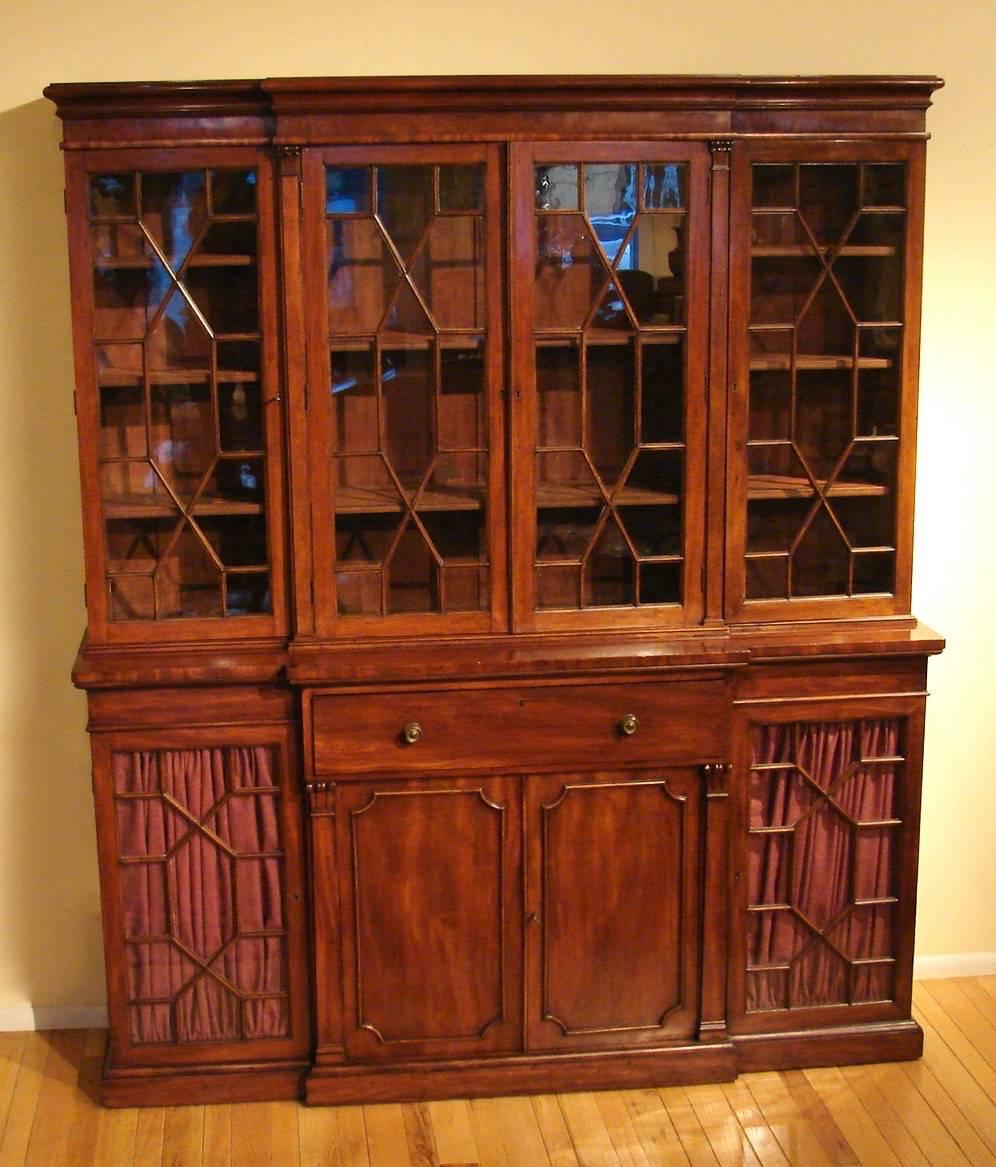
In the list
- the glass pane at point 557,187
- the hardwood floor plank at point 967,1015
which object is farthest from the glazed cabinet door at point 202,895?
the hardwood floor plank at point 967,1015

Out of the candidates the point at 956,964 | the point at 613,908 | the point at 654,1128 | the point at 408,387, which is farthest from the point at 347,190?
the point at 956,964

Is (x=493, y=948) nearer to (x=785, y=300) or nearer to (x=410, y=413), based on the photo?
Answer: (x=410, y=413)

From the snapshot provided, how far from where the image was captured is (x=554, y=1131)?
301 centimetres

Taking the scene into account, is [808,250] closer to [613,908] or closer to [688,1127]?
[613,908]

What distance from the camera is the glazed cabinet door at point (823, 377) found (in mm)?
2939

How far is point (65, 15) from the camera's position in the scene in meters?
3.02

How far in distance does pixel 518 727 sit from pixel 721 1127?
871 millimetres

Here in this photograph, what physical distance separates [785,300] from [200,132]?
113 centimetres

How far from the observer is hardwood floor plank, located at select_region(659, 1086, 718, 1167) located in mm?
2922

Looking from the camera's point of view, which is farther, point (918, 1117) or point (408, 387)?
point (918, 1117)

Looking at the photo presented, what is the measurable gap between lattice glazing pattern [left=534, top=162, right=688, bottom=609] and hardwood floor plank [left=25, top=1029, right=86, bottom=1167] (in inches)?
54.2

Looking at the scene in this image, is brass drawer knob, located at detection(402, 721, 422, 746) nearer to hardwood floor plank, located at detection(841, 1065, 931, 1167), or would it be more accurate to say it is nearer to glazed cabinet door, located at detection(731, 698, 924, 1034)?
glazed cabinet door, located at detection(731, 698, 924, 1034)

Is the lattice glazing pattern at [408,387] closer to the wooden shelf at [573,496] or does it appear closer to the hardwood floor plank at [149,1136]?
the wooden shelf at [573,496]

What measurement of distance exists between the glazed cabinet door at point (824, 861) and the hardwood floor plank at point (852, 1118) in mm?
112
